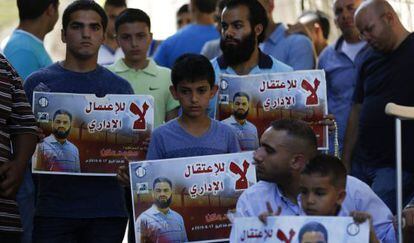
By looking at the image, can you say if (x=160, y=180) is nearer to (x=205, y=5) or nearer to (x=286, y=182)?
(x=286, y=182)

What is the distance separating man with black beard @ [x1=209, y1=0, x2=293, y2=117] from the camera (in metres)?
8.94

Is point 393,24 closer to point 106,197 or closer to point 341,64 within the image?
point 341,64

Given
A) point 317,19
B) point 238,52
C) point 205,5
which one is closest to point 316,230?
point 238,52

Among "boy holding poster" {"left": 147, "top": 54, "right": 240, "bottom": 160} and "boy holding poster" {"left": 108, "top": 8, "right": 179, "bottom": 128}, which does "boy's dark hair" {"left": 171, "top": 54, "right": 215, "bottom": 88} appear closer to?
"boy holding poster" {"left": 147, "top": 54, "right": 240, "bottom": 160}

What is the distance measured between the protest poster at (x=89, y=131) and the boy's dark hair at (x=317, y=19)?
5.45 metres

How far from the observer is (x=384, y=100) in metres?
9.55

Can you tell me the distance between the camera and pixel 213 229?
7.76 meters

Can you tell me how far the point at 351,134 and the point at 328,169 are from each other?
3505 millimetres

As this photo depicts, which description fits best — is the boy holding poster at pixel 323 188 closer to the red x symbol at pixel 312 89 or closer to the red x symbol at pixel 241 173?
the red x symbol at pixel 241 173

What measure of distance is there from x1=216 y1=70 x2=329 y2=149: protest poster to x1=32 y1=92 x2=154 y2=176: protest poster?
22.1 inches

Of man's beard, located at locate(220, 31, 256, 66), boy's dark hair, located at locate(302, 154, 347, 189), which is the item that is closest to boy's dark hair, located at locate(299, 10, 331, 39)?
man's beard, located at locate(220, 31, 256, 66)

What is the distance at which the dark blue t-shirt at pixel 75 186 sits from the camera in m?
8.16

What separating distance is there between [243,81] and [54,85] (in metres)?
1.18

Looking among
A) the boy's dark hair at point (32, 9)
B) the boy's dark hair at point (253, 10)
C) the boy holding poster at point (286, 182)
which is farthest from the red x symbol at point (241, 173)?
the boy's dark hair at point (32, 9)
